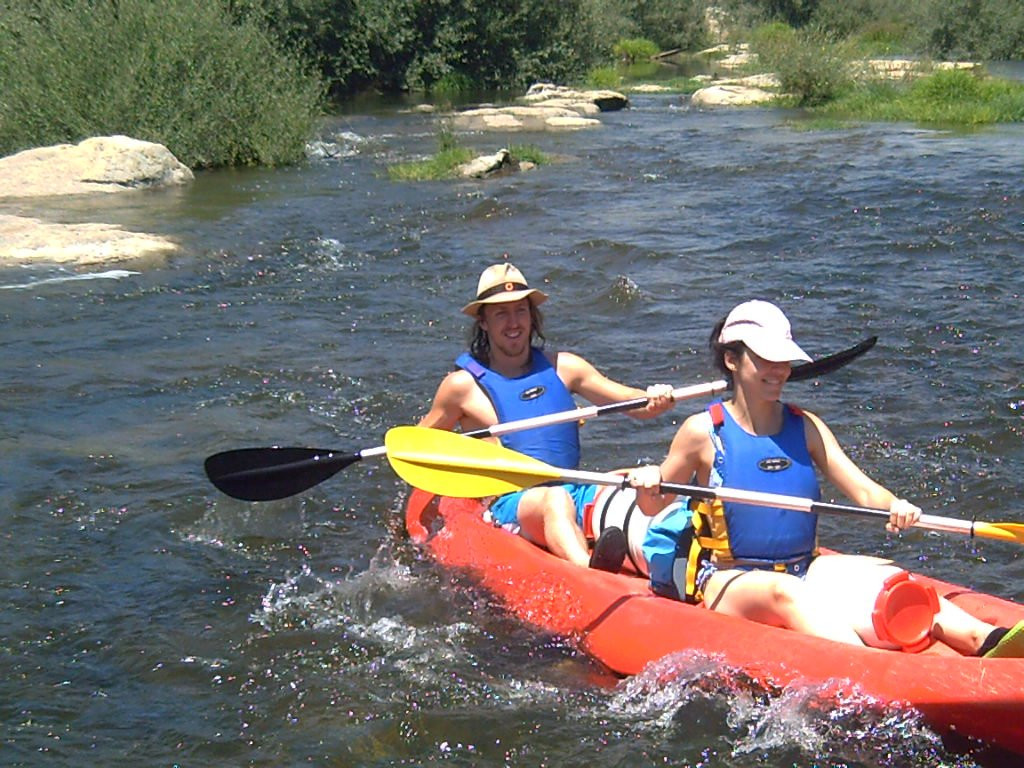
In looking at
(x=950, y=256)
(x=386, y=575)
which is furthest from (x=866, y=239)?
(x=386, y=575)

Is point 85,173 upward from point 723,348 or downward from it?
downward

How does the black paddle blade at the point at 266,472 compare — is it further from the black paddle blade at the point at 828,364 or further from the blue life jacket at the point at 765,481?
the black paddle blade at the point at 828,364

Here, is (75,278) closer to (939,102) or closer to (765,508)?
(765,508)

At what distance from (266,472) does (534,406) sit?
1047mm

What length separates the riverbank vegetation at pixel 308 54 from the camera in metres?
15.1

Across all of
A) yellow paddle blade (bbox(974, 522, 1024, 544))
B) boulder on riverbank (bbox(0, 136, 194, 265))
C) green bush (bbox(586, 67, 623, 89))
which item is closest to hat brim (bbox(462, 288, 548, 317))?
yellow paddle blade (bbox(974, 522, 1024, 544))

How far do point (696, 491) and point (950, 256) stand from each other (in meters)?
6.54

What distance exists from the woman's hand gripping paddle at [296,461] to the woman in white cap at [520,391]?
95 mm

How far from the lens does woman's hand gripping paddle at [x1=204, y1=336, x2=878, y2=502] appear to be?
4.77m

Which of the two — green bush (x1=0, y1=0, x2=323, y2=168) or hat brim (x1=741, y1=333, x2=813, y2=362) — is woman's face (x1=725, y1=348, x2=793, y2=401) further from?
green bush (x1=0, y1=0, x2=323, y2=168)

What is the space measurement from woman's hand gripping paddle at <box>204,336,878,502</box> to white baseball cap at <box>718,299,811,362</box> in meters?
0.98

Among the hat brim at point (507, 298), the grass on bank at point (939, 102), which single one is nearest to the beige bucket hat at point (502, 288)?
the hat brim at point (507, 298)

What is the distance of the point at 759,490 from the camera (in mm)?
3926

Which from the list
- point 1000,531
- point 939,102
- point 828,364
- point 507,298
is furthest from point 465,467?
point 939,102
